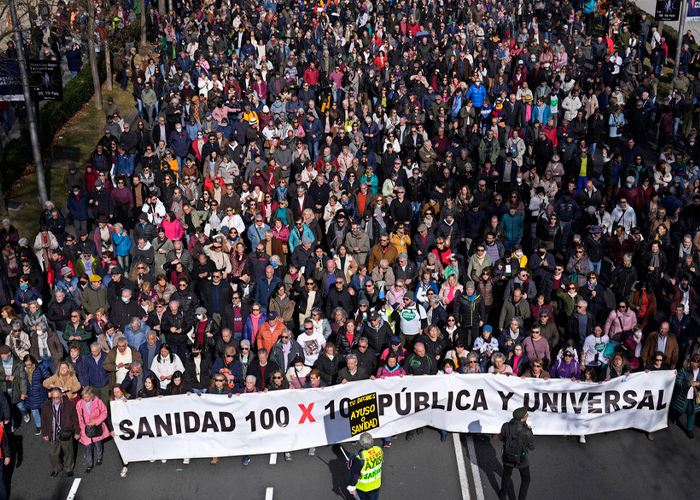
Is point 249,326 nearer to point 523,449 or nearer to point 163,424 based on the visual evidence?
point 163,424

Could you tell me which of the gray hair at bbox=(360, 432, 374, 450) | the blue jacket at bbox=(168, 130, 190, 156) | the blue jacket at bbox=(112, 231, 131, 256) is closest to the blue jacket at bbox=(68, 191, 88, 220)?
the blue jacket at bbox=(112, 231, 131, 256)

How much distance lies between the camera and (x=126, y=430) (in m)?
13.6

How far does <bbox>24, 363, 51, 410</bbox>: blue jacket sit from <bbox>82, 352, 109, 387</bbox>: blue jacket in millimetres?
699

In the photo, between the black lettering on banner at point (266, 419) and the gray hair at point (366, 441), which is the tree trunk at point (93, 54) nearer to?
the black lettering on banner at point (266, 419)

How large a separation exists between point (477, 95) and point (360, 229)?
8.74 metres

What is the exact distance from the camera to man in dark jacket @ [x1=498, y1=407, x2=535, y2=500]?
488 inches

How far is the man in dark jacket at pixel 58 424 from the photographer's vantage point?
13380 mm

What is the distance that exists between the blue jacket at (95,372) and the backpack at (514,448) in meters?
6.46

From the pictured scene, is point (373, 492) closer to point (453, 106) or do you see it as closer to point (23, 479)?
point (23, 479)

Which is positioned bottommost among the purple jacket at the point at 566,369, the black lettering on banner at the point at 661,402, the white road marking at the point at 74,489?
the white road marking at the point at 74,489

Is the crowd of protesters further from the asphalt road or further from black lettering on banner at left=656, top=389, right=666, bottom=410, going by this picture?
the asphalt road

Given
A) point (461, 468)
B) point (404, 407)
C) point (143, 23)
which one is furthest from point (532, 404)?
point (143, 23)

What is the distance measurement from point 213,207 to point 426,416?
719 centimetres

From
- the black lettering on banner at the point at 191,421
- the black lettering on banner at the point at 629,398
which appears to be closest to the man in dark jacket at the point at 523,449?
the black lettering on banner at the point at 629,398
